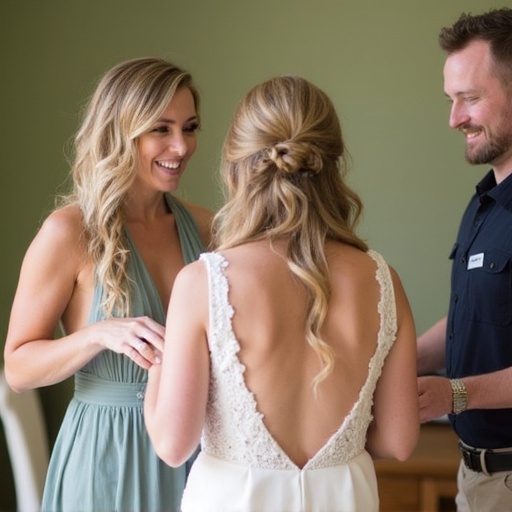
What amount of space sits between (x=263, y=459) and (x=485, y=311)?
807mm

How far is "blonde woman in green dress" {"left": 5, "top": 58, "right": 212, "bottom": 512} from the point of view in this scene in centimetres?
203

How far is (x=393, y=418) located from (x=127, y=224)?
0.85 meters

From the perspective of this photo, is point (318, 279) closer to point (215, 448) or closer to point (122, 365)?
point (215, 448)

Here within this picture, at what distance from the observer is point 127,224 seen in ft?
7.16

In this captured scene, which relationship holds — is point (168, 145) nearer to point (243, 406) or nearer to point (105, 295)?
point (105, 295)

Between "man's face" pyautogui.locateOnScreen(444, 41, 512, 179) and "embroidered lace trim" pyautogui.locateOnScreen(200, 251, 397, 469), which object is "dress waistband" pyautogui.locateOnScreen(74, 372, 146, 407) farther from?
"man's face" pyautogui.locateOnScreen(444, 41, 512, 179)

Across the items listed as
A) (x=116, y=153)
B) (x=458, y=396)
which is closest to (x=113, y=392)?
(x=116, y=153)

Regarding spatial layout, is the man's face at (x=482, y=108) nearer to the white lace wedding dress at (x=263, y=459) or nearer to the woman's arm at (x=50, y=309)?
the white lace wedding dress at (x=263, y=459)

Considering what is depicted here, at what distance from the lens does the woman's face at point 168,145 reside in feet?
6.92

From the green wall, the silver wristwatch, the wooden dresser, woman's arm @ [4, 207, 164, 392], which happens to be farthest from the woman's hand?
the green wall

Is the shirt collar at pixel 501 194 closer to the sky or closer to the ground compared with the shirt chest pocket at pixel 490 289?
closer to the sky

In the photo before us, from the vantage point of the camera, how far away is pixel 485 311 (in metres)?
2.15

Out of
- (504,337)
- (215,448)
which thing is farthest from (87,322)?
(504,337)

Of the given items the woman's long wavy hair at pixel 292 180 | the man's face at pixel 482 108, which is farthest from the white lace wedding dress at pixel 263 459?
the man's face at pixel 482 108
